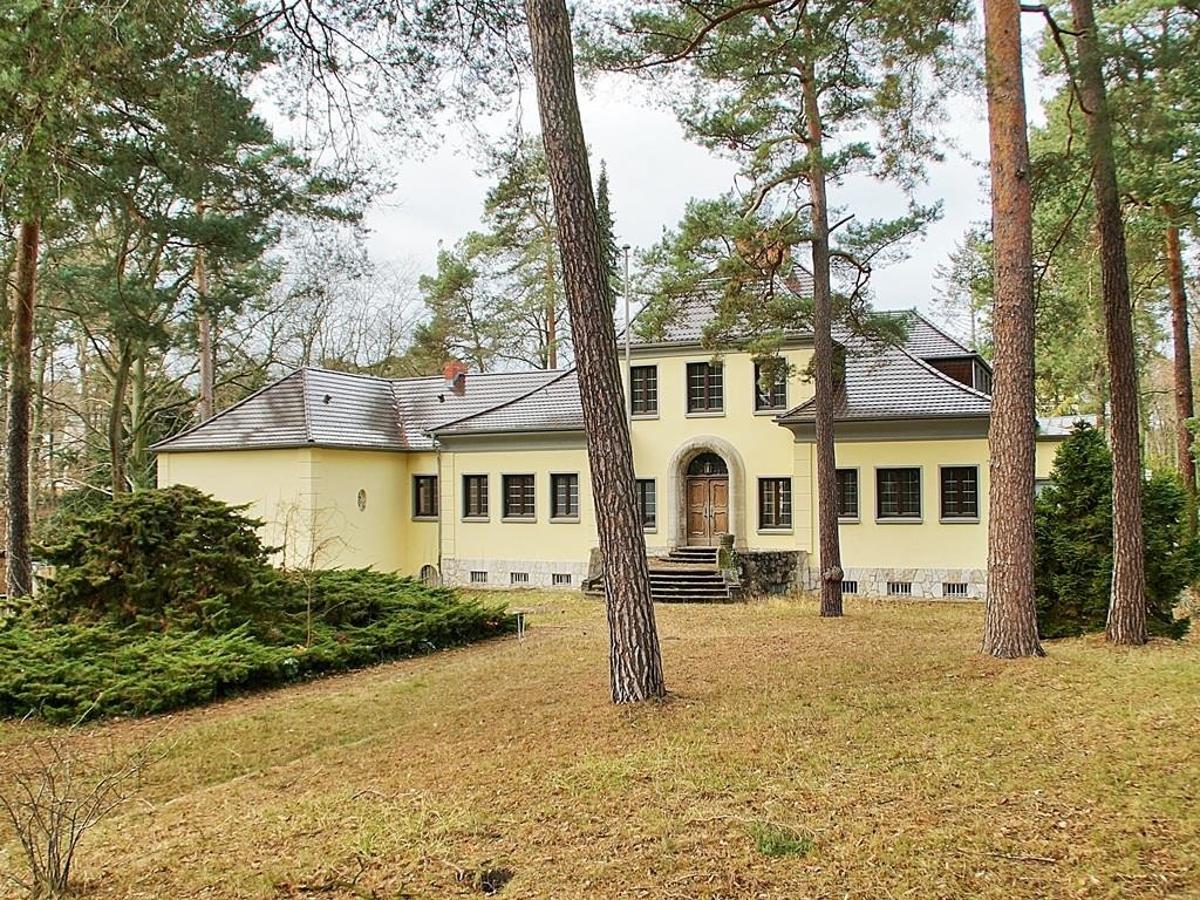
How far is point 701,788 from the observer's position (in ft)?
16.6

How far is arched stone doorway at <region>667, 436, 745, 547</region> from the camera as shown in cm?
2070

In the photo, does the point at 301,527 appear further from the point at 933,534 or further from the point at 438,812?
the point at 438,812

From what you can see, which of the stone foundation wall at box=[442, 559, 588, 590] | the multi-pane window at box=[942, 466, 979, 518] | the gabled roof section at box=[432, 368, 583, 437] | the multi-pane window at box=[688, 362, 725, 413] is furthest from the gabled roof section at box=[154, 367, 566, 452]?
the multi-pane window at box=[942, 466, 979, 518]

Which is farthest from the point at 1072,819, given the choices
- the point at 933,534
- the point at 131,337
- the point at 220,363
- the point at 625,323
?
the point at 220,363

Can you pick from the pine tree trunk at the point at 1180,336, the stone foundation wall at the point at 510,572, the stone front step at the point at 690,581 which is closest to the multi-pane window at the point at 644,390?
the stone front step at the point at 690,581

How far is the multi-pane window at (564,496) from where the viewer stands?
2175 centimetres

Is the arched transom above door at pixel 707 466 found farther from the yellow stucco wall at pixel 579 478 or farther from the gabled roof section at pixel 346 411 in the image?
the gabled roof section at pixel 346 411

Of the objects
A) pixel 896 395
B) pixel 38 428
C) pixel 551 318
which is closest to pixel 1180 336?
pixel 896 395

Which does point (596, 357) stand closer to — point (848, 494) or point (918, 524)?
point (848, 494)

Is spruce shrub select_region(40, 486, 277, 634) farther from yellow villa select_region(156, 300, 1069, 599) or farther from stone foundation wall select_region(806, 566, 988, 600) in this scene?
stone foundation wall select_region(806, 566, 988, 600)

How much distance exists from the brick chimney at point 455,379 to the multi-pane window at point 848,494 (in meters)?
10.9

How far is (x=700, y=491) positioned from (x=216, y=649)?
1315 cm

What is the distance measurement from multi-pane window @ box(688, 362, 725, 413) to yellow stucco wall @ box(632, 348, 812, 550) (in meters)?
0.14

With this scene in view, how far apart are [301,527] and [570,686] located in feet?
44.1
